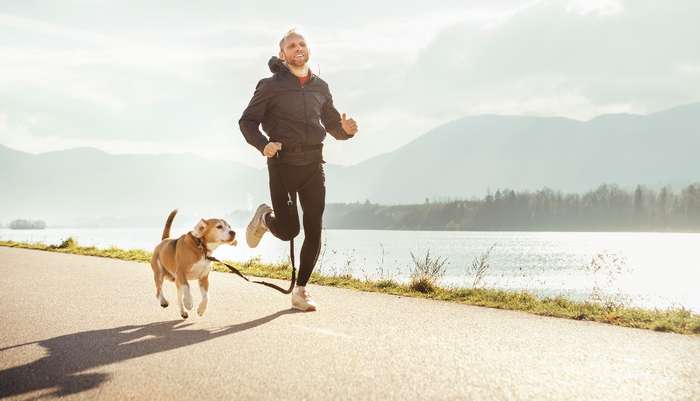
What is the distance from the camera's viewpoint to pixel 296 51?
21.7 feet

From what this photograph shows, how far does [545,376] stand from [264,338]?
7.64ft

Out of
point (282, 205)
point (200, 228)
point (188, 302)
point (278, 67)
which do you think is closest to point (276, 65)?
point (278, 67)

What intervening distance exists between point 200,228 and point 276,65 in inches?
78.1

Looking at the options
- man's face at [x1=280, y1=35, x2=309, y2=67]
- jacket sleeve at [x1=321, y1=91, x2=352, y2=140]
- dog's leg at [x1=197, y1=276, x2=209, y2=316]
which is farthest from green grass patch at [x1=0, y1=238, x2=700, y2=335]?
man's face at [x1=280, y1=35, x2=309, y2=67]

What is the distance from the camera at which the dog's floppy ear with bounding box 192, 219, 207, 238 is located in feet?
19.9

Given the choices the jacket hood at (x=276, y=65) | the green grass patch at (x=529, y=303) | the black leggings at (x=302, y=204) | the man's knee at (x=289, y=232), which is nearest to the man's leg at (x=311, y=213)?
the black leggings at (x=302, y=204)

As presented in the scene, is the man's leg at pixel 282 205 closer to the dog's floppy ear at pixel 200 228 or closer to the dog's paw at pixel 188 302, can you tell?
the dog's floppy ear at pixel 200 228

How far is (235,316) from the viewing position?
21.0ft

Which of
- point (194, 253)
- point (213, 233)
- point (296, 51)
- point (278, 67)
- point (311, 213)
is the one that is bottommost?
point (194, 253)

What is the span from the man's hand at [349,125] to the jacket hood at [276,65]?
34.6 inches

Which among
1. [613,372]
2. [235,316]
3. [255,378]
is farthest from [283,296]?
[613,372]

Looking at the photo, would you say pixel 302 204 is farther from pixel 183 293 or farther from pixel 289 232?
pixel 183 293

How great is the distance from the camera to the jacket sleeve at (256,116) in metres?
6.59

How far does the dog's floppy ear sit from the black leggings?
3.14 feet
